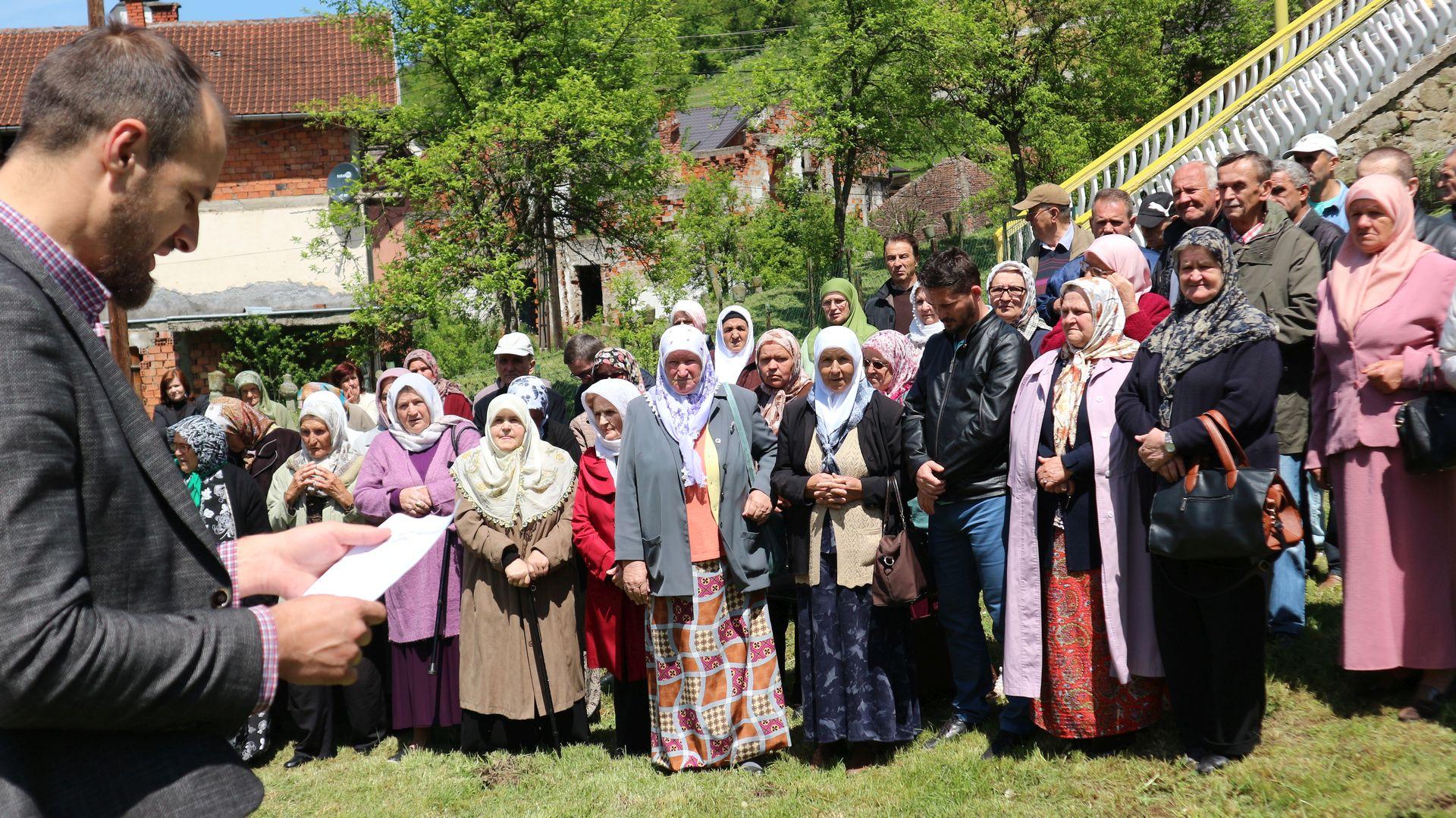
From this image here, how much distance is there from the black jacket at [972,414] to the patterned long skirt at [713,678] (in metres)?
1.23

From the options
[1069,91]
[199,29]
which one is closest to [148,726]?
[1069,91]

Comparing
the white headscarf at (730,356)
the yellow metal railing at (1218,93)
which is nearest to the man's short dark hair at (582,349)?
the white headscarf at (730,356)

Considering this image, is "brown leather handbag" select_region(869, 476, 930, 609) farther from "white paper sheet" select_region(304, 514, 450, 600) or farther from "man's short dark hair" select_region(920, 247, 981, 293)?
"white paper sheet" select_region(304, 514, 450, 600)

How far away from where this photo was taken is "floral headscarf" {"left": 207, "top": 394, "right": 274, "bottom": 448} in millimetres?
7246

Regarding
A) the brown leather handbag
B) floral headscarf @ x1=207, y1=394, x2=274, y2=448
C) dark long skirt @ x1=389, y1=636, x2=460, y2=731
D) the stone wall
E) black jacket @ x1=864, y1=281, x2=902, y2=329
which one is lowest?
dark long skirt @ x1=389, y1=636, x2=460, y2=731

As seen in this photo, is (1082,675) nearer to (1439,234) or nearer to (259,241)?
(1439,234)

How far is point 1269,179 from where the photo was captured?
233 inches

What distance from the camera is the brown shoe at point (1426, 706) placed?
4.52m

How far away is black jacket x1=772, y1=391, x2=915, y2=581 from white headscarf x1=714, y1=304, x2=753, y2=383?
186 centimetres

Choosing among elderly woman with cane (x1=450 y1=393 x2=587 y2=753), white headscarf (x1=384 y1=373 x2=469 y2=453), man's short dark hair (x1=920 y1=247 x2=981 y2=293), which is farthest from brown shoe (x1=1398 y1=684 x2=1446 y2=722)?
white headscarf (x1=384 y1=373 x2=469 y2=453)

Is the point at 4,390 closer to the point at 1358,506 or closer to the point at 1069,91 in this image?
the point at 1358,506

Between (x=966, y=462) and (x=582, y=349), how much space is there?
12.1 feet

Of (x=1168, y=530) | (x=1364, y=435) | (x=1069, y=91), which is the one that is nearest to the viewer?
(x=1168, y=530)

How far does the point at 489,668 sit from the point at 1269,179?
5.16 m
